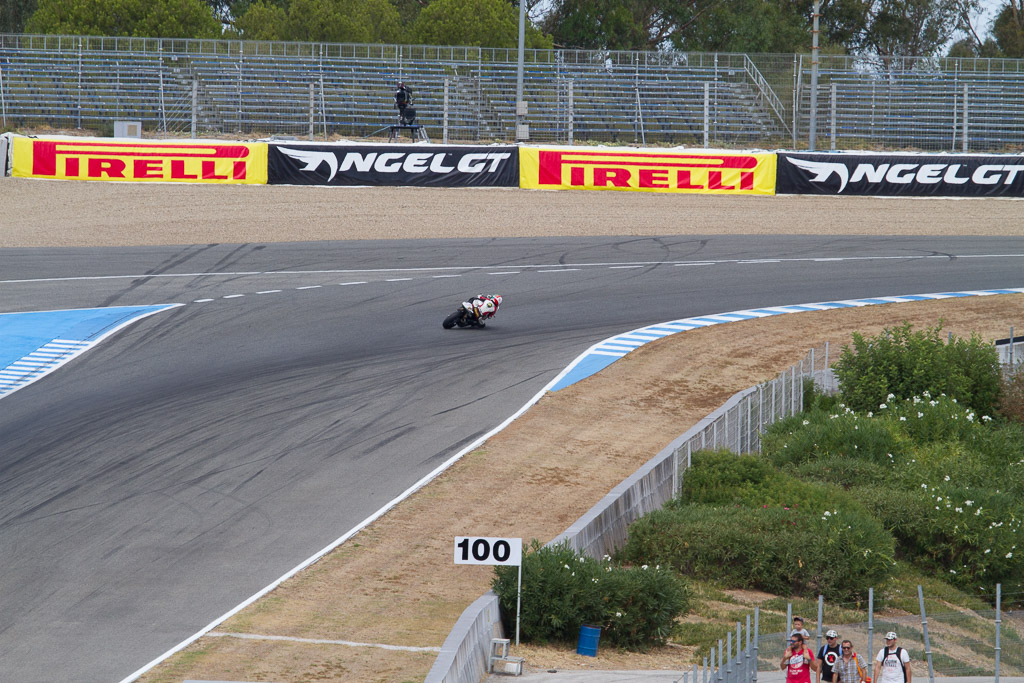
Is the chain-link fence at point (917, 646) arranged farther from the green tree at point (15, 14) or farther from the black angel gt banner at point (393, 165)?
the green tree at point (15, 14)

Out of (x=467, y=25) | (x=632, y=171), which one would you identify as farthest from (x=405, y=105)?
(x=467, y=25)

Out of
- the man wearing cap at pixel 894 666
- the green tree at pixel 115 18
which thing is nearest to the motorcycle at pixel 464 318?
the man wearing cap at pixel 894 666

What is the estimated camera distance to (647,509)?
57.6 ft

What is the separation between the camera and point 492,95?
146ft

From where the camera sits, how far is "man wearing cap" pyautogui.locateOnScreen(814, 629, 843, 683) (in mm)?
11914

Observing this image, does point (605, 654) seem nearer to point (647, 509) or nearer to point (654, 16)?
point (647, 509)

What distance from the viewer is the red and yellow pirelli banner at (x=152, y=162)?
3694 cm

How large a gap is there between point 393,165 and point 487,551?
89.1ft

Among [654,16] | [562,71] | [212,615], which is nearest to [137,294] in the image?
[212,615]

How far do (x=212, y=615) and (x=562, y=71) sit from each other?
35302mm

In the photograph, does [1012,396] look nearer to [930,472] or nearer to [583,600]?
[930,472]

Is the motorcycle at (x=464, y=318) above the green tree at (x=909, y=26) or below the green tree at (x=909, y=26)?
below

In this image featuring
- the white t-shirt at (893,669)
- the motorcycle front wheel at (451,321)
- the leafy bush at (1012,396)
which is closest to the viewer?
the white t-shirt at (893,669)

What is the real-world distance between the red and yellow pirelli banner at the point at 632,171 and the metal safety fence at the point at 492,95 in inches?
202
